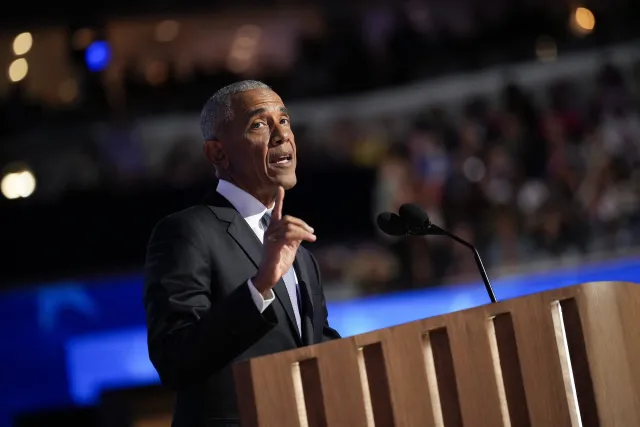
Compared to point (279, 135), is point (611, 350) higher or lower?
lower

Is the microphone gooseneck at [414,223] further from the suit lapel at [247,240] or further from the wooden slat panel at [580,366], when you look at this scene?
the wooden slat panel at [580,366]

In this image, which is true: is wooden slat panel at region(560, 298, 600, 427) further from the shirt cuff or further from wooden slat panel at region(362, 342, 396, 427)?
the shirt cuff

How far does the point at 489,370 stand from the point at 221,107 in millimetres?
932

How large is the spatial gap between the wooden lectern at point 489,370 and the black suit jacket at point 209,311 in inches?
5.8

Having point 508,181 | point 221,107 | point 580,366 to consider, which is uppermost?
point 508,181

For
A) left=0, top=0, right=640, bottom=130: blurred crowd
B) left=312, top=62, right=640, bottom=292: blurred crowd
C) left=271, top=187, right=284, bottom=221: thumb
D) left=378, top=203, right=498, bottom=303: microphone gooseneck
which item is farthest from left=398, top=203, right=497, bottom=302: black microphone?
left=0, top=0, right=640, bottom=130: blurred crowd

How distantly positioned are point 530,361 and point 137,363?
459cm

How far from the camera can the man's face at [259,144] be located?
8.45 ft

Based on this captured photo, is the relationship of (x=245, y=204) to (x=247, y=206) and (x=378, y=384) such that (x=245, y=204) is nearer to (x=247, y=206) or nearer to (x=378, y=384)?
(x=247, y=206)

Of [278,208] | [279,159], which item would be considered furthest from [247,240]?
[278,208]

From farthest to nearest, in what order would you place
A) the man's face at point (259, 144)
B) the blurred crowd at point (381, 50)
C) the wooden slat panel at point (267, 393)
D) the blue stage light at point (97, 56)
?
the blurred crowd at point (381, 50) < the blue stage light at point (97, 56) < the man's face at point (259, 144) < the wooden slat panel at point (267, 393)

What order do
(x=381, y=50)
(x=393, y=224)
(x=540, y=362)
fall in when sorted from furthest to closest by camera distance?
(x=381, y=50) < (x=393, y=224) < (x=540, y=362)

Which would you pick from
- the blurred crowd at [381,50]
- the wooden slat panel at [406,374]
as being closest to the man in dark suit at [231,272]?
the wooden slat panel at [406,374]

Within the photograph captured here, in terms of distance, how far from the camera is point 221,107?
2.64 metres
